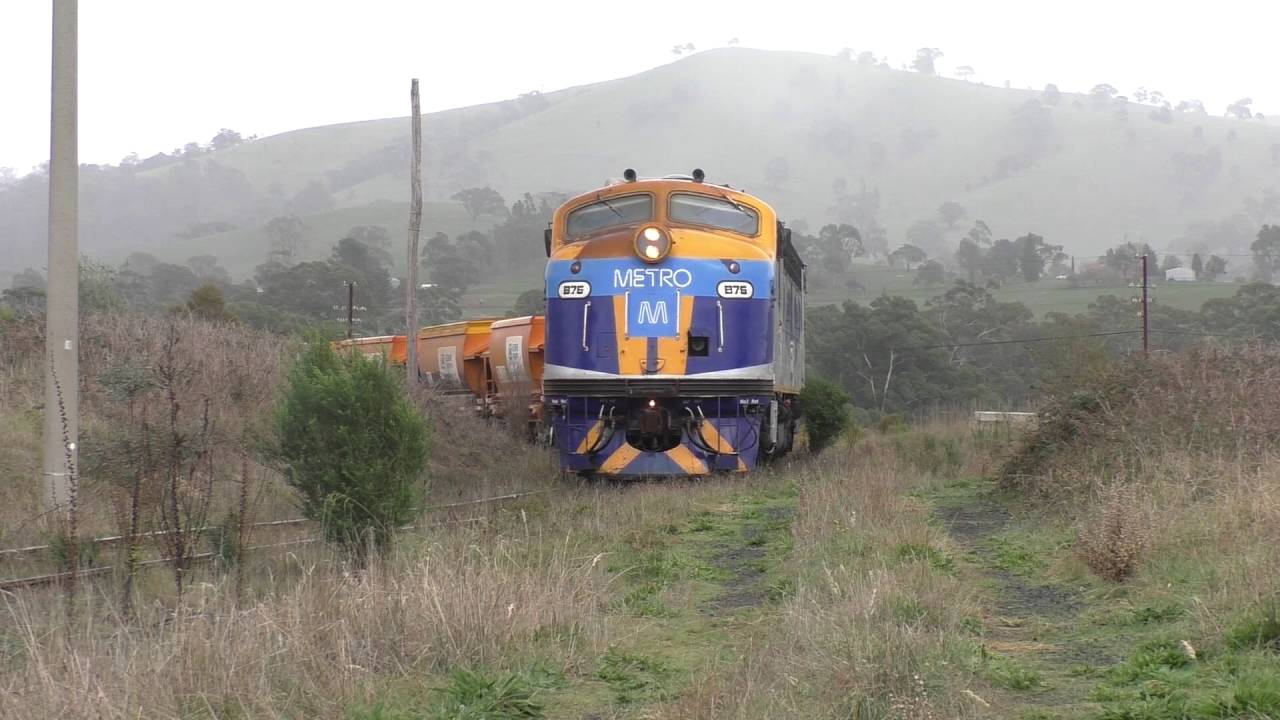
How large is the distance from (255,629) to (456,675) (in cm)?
111

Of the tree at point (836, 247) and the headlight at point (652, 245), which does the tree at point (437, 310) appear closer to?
the tree at point (836, 247)

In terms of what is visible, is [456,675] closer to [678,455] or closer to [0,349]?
[678,455]

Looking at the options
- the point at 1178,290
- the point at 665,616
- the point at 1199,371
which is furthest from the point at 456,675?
the point at 1178,290

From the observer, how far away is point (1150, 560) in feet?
27.6

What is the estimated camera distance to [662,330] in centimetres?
1566

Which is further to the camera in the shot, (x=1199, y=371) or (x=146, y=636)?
(x=1199, y=371)

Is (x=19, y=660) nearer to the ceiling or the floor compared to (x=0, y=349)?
nearer to the floor

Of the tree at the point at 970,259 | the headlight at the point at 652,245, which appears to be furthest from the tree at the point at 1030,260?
the headlight at the point at 652,245

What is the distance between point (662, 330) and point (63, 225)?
23.1ft

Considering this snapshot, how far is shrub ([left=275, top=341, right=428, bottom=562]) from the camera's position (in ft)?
33.0

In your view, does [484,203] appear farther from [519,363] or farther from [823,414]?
[519,363]

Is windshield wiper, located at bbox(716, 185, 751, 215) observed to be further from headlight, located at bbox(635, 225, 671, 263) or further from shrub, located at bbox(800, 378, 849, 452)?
shrub, located at bbox(800, 378, 849, 452)

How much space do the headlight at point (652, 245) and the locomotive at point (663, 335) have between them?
1cm

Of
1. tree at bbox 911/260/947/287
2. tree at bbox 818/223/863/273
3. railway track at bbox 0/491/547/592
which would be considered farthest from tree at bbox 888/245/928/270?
railway track at bbox 0/491/547/592
